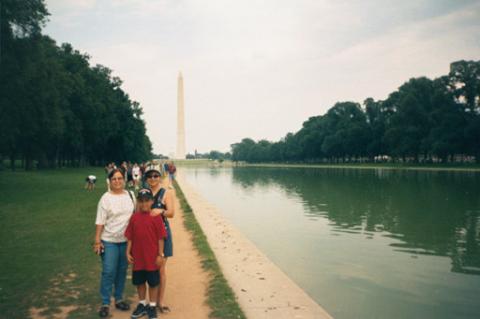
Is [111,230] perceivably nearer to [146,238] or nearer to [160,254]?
[146,238]

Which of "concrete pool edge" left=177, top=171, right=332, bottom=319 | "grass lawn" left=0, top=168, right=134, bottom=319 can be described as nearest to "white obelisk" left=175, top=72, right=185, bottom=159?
"grass lawn" left=0, top=168, right=134, bottom=319

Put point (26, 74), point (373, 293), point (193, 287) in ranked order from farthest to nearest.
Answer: point (26, 74)
point (373, 293)
point (193, 287)

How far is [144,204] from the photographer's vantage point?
5285 mm

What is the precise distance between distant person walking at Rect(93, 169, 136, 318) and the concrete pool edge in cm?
201

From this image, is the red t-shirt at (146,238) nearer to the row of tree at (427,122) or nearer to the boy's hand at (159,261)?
the boy's hand at (159,261)

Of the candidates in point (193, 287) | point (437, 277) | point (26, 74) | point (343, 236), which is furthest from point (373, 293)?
point (26, 74)

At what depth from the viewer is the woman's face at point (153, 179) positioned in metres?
5.71

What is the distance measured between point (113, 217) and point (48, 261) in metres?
4.01

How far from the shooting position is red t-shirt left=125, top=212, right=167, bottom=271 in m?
5.25

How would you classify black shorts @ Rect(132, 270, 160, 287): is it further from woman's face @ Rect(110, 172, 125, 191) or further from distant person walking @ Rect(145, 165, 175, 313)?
woman's face @ Rect(110, 172, 125, 191)

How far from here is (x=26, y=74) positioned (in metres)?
25.1

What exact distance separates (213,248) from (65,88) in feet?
110

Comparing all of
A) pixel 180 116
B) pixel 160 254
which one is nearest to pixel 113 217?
pixel 160 254

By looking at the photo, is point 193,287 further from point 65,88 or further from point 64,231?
point 65,88
